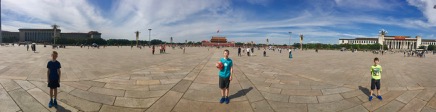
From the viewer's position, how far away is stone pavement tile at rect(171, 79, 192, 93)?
6.57 meters

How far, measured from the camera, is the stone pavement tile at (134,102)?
514 cm

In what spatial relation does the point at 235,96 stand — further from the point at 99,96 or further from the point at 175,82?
the point at 99,96

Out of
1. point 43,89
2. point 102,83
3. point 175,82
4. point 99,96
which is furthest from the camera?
point 175,82

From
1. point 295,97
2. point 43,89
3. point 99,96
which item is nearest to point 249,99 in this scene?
point 295,97

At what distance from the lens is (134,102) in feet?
17.5

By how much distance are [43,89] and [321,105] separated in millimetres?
7614

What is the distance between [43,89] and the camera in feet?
19.9

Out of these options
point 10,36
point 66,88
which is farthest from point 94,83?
point 10,36

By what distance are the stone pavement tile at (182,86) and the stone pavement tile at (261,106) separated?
2.22 meters

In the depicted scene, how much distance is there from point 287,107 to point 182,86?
11.1ft

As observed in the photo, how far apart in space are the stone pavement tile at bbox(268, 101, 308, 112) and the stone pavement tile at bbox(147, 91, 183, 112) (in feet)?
8.12

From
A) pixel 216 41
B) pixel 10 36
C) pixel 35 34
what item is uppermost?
pixel 35 34

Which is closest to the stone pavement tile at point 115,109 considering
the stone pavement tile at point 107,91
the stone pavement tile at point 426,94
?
the stone pavement tile at point 107,91

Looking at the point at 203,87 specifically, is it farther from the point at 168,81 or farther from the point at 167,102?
the point at 167,102
